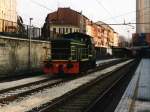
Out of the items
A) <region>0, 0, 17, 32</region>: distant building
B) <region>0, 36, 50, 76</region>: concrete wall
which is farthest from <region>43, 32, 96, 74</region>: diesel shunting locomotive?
<region>0, 0, 17, 32</region>: distant building

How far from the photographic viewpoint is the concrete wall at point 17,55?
25.1m

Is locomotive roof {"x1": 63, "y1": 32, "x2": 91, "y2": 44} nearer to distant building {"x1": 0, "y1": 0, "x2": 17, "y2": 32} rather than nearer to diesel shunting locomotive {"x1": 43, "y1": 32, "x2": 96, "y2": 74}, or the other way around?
diesel shunting locomotive {"x1": 43, "y1": 32, "x2": 96, "y2": 74}

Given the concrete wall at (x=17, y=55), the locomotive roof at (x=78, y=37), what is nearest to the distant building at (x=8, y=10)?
the concrete wall at (x=17, y=55)

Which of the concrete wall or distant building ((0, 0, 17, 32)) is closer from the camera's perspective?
the concrete wall

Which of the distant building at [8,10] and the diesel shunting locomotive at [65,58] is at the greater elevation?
the distant building at [8,10]

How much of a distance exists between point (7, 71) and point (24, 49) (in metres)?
3.26

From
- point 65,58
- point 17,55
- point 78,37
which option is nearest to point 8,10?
point 78,37

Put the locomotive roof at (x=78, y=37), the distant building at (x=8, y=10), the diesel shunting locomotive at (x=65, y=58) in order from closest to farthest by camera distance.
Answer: the diesel shunting locomotive at (x=65, y=58)
the locomotive roof at (x=78, y=37)
the distant building at (x=8, y=10)

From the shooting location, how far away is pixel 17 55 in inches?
1080

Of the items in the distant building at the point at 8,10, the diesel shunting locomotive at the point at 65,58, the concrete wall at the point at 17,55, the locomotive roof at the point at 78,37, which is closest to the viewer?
the concrete wall at the point at 17,55

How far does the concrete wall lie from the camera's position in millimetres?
25109

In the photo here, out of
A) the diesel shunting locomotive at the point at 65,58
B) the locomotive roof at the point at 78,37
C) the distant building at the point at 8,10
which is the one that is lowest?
the diesel shunting locomotive at the point at 65,58

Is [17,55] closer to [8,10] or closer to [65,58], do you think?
[65,58]

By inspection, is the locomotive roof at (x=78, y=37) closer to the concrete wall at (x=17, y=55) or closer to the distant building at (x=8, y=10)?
the concrete wall at (x=17, y=55)
